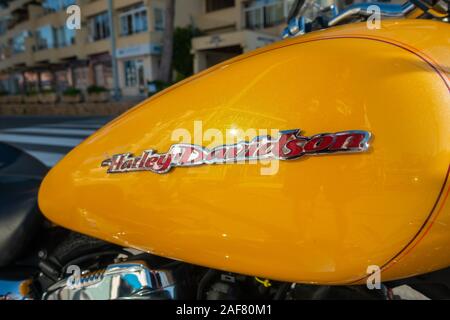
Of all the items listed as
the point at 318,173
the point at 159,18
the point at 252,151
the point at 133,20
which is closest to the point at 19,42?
the point at 133,20

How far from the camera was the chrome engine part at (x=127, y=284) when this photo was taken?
1.08 meters

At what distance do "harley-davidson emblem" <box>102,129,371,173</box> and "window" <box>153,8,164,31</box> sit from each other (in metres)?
23.6

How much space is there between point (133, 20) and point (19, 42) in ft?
56.6

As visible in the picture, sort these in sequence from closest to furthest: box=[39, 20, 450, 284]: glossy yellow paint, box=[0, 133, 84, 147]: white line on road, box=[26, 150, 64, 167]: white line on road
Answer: box=[39, 20, 450, 284]: glossy yellow paint
box=[26, 150, 64, 167]: white line on road
box=[0, 133, 84, 147]: white line on road

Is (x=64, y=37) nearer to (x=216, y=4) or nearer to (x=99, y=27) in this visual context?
(x=99, y=27)

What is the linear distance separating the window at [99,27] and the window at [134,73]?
3.70 m

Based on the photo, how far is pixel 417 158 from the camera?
2.44ft

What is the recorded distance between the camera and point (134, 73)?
24.1m

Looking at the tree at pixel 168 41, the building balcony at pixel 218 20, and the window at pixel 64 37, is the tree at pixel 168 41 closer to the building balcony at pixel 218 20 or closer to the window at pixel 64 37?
the building balcony at pixel 218 20

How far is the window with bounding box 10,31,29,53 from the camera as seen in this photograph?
3254cm

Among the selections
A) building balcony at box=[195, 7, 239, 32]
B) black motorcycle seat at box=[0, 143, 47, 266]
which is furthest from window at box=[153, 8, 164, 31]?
black motorcycle seat at box=[0, 143, 47, 266]

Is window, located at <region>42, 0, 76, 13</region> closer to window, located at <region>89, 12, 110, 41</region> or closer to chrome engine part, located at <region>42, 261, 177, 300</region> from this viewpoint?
window, located at <region>89, 12, 110, 41</region>

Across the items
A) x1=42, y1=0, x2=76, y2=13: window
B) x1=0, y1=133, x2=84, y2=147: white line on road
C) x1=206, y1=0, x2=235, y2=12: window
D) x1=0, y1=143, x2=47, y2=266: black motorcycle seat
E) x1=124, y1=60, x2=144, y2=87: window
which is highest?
x1=42, y1=0, x2=76, y2=13: window
